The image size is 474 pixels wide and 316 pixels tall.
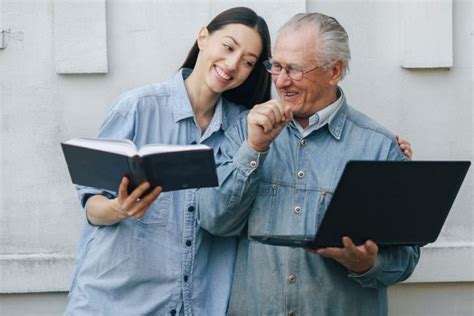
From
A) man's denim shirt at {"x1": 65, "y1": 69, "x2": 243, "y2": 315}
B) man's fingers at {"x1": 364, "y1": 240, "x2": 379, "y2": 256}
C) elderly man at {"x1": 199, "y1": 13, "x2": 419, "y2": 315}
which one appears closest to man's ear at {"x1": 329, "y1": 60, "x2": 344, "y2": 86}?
elderly man at {"x1": 199, "y1": 13, "x2": 419, "y2": 315}

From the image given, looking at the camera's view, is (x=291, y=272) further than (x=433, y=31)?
No

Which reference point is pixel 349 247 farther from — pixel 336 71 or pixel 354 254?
pixel 336 71

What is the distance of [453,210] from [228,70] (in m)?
1.76

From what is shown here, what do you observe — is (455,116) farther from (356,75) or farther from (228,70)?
Result: (228,70)

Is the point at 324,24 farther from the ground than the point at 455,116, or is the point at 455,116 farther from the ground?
the point at 324,24

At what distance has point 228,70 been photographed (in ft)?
15.6

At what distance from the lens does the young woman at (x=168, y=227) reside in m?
4.75

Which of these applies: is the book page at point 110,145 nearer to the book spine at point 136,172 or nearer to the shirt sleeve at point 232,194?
the book spine at point 136,172

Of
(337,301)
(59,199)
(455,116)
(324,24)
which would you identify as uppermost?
(324,24)

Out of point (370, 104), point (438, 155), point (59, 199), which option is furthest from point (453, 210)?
point (59, 199)

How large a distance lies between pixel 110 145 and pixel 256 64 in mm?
890

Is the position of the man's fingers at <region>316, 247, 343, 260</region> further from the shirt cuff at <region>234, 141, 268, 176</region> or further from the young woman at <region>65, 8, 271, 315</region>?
the young woman at <region>65, 8, 271, 315</region>

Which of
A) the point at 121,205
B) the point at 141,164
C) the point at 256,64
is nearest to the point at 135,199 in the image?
→ the point at 121,205

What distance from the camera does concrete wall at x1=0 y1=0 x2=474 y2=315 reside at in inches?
224
